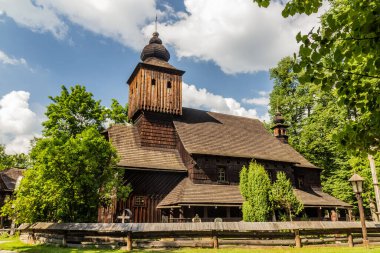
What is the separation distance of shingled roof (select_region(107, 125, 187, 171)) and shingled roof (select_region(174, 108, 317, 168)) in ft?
5.01

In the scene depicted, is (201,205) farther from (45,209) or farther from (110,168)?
(45,209)

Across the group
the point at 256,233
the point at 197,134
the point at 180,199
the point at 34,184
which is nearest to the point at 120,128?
the point at 197,134

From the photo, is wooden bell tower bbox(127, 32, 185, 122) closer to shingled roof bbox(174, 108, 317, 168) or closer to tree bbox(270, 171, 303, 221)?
shingled roof bbox(174, 108, 317, 168)

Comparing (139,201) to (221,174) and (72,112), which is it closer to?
(221,174)

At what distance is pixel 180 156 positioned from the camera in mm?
23938

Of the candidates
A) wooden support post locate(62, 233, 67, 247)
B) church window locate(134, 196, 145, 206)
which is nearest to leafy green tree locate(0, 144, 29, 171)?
church window locate(134, 196, 145, 206)

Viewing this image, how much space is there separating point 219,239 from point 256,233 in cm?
165

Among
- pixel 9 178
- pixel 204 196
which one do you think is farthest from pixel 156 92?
pixel 9 178

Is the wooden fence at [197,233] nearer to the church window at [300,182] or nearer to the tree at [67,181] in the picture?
the tree at [67,181]

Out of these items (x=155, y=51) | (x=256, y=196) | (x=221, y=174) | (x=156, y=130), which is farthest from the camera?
(x=155, y=51)

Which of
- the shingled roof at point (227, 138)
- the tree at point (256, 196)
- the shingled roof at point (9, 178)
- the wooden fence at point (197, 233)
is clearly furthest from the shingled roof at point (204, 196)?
the shingled roof at point (9, 178)

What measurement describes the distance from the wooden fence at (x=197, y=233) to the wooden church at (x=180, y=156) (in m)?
5.14

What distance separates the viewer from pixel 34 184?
14.5m

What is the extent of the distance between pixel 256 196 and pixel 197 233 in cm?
591
